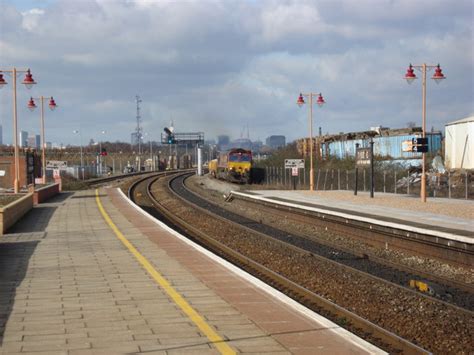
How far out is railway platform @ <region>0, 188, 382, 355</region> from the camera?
7008mm

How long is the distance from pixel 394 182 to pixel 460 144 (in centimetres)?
967

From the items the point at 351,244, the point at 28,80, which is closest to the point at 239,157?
the point at 28,80

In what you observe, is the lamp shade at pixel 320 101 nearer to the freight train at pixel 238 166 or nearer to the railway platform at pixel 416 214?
the railway platform at pixel 416 214

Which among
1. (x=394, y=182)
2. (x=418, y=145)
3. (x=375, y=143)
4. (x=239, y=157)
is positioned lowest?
(x=394, y=182)

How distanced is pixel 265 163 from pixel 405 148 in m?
41.7

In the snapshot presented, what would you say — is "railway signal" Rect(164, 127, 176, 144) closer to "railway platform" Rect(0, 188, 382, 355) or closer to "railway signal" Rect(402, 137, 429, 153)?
"railway signal" Rect(402, 137, 429, 153)

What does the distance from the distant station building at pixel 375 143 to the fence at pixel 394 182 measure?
4.14m

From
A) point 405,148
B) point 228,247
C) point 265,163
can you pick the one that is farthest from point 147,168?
point 228,247

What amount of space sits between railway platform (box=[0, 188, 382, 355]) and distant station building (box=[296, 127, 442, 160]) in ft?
125

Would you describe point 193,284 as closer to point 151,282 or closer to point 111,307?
point 151,282

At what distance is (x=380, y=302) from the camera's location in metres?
11.0

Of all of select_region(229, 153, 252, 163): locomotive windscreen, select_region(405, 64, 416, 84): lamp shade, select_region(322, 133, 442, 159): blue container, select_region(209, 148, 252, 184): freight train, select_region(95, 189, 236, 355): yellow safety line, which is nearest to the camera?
select_region(95, 189, 236, 355): yellow safety line

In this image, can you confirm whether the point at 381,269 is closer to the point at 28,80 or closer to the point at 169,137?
the point at 28,80

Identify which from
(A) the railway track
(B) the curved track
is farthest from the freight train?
(A) the railway track
